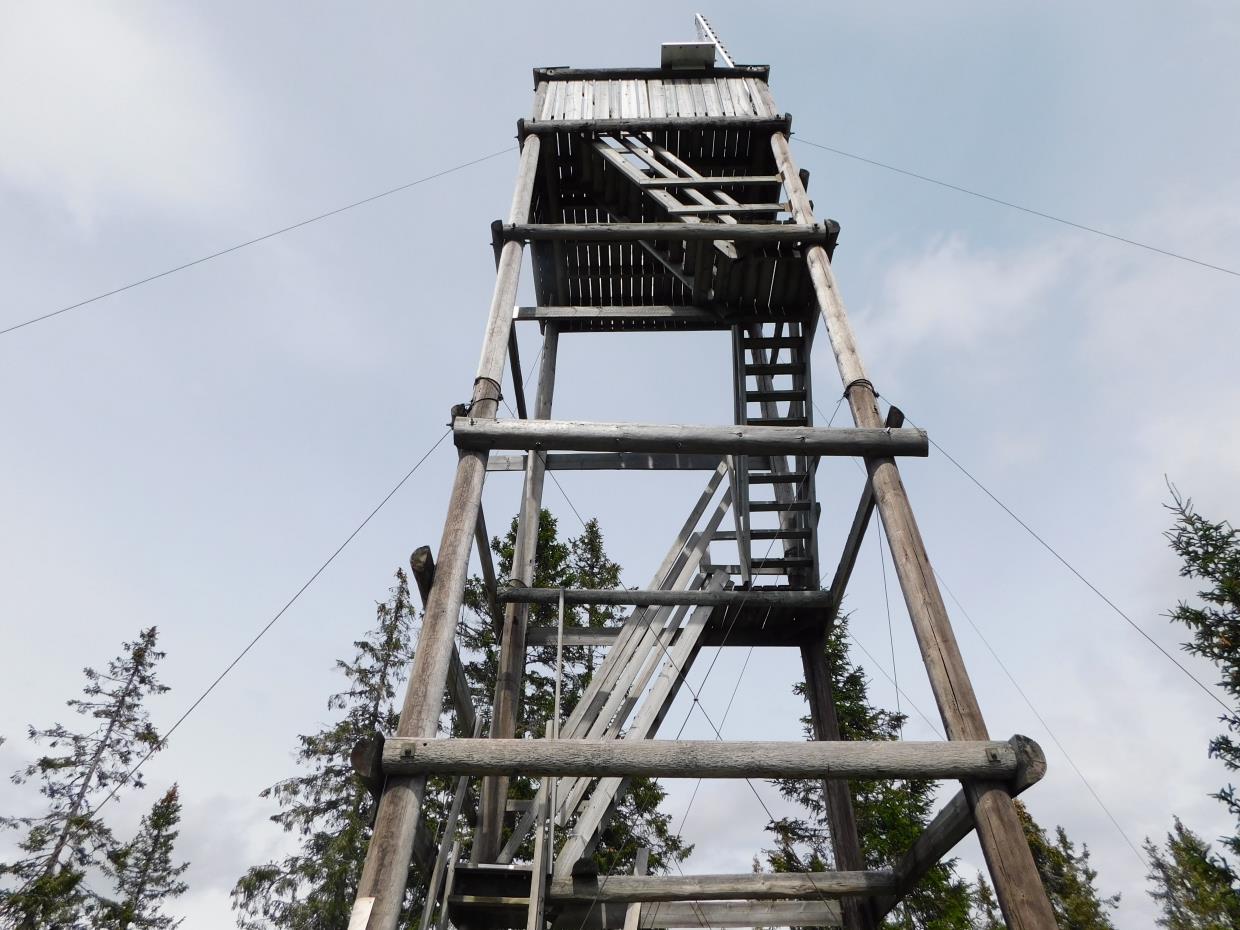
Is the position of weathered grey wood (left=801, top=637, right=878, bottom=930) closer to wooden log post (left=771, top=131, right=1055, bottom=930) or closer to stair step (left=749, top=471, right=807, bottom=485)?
stair step (left=749, top=471, right=807, bottom=485)

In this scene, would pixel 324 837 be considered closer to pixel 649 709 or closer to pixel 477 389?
pixel 649 709

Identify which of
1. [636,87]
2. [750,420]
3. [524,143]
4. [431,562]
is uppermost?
[636,87]

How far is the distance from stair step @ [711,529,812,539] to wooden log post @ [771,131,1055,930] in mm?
2112

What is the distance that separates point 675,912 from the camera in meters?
6.09

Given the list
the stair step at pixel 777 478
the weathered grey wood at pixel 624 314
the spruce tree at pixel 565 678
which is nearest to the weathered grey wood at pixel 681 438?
the stair step at pixel 777 478

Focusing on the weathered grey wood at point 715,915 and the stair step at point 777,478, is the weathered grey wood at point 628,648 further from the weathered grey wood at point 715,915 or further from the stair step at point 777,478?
the weathered grey wood at point 715,915

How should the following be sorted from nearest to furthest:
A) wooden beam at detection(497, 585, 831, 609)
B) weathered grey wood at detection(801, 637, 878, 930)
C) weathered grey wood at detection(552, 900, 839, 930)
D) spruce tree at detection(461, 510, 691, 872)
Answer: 1. weathered grey wood at detection(552, 900, 839, 930)
2. weathered grey wood at detection(801, 637, 878, 930)
3. wooden beam at detection(497, 585, 831, 609)
4. spruce tree at detection(461, 510, 691, 872)

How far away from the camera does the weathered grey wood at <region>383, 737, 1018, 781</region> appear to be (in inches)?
149

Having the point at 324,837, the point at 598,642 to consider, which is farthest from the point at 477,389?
the point at 324,837

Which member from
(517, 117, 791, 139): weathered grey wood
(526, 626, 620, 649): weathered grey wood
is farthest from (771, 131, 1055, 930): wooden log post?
(526, 626, 620, 649): weathered grey wood

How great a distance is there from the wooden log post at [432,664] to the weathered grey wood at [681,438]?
0.19 metres

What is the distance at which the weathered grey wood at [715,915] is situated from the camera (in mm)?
5867

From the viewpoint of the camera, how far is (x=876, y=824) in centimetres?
1633

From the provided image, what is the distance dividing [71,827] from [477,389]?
20.3m
